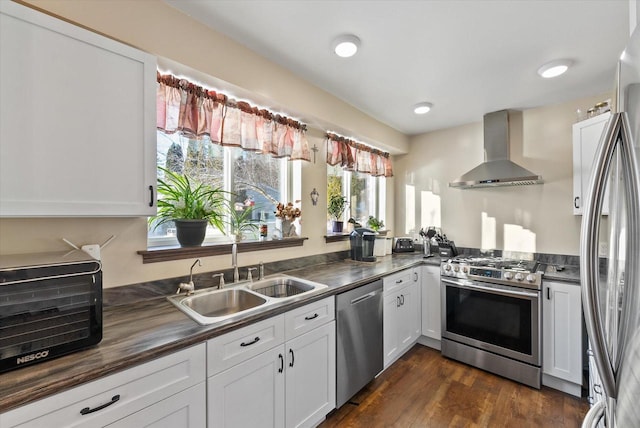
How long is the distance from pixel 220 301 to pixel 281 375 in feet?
1.93

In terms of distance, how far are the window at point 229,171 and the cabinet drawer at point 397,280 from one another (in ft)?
3.60

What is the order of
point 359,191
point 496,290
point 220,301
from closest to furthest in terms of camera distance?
1. point 220,301
2. point 496,290
3. point 359,191

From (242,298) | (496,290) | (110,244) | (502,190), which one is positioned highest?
(502,190)

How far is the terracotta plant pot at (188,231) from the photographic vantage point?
5.66 feet

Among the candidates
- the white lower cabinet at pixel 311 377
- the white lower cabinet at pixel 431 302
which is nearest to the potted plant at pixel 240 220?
the white lower cabinet at pixel 311 377

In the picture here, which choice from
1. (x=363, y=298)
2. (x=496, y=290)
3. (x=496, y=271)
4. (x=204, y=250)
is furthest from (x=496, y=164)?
(x=204, y=250)

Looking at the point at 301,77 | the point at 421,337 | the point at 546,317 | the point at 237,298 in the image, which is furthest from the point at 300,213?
the point at 546,317

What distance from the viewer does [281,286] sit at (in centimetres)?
205

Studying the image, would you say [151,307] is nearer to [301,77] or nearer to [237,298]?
[237,298]

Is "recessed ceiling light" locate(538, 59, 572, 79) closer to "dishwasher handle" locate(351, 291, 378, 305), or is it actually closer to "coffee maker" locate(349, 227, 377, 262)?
"coffee maker" locate(349, 227, 377, 262)

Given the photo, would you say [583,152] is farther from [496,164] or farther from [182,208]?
[182,208]

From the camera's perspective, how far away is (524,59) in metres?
1.96

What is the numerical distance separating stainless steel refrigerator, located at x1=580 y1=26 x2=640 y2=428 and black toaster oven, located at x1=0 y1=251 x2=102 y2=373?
4.84 ft

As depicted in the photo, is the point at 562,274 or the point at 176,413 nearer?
the point at 176,413
